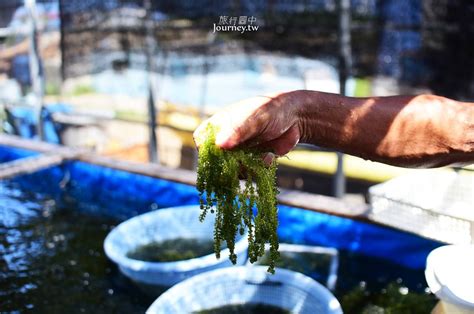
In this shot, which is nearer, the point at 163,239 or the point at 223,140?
the point at 223,140

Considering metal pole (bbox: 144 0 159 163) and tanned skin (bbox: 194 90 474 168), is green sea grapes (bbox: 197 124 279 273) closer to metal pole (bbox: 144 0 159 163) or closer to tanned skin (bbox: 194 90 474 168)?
tanned skin (bbox: 194 90 474 168)

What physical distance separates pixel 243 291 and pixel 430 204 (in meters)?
1.83

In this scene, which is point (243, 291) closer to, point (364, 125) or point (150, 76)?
point (364, 125)

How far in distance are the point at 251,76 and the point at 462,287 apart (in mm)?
4495

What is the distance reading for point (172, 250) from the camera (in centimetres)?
369

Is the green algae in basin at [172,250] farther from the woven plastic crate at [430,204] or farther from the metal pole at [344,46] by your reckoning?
the metal pole at [344,46]

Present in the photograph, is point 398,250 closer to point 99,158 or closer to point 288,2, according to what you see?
point 288,2

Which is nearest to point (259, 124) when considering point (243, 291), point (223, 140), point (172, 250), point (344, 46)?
point (223, 140)

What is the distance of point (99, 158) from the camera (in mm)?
5535

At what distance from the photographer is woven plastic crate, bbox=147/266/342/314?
8.87 feet

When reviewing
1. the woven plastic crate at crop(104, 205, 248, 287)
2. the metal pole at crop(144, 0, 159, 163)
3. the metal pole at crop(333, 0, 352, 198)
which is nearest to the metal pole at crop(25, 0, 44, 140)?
the metal pole at crop(144, 0, 159, 163)

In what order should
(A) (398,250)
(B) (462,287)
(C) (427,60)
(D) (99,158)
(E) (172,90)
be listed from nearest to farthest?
1. (B) (462,287)
2. (A) (398,250)
3. (C) (427,60)
4. (D) (99,158)
5. (E) (172,90)

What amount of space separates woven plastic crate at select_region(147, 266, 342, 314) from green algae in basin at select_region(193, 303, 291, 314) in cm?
2

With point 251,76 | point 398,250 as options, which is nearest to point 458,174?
point 398,250
